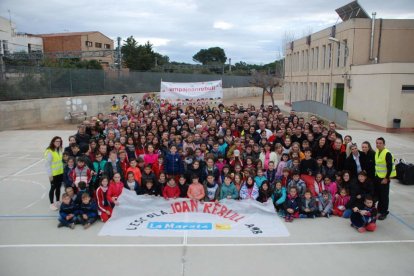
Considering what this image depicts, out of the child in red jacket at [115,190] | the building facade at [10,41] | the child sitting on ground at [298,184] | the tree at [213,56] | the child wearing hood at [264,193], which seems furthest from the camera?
the tree at [213,56]

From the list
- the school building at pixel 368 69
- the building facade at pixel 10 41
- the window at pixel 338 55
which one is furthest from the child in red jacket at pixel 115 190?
the building facade at pixel 10 41

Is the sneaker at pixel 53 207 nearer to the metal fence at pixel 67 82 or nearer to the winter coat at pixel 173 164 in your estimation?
the winter coat at pixel 173 164

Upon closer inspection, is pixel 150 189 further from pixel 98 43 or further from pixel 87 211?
pixel 98 43

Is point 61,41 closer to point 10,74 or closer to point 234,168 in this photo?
point 10,74

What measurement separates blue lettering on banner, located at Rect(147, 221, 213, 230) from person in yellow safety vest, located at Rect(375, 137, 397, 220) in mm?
3657

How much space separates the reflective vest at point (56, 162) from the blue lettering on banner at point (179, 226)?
248cm

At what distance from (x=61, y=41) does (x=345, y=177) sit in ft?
Result: 191

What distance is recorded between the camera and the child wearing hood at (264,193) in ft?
25.7

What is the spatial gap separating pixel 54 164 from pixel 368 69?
19.5 m

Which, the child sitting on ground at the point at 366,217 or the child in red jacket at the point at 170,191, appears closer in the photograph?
the child sitting on ground at the point at 366,217

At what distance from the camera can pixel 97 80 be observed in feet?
86.9

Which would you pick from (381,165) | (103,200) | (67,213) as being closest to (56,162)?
(67,213)

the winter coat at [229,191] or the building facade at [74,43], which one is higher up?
the building facade at [74,43]

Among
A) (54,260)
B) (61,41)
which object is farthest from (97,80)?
(61,41)
